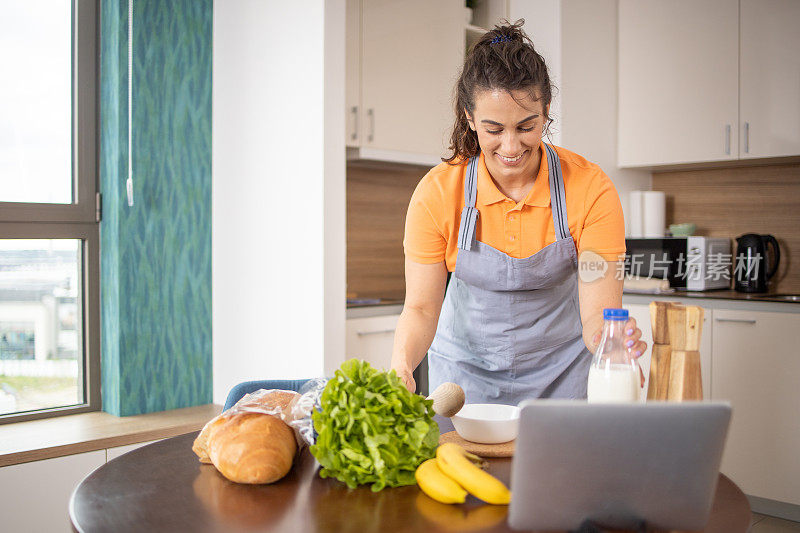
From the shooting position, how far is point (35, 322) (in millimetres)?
3014

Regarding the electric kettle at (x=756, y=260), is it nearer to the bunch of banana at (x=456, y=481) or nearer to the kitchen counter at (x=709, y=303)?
the kitchen counter at (x=709, y=303)

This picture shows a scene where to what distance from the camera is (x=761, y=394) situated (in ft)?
10.7

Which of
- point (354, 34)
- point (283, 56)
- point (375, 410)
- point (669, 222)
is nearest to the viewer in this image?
point (375, 410)

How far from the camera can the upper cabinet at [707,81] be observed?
11.4 ft

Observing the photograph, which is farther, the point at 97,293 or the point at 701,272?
the point at 701,272

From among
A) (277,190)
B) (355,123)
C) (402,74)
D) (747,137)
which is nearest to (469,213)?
(277,190)

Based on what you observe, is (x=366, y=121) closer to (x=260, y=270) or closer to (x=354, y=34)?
(x=354, y=34)

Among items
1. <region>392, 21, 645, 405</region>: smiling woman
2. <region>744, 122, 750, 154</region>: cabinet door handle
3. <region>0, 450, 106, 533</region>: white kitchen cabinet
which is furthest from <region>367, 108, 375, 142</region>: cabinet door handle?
<region>744, 122, 750, 154</region>: cabinet door handle

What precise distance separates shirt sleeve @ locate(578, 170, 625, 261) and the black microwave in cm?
205

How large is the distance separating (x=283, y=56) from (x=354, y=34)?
1.37 feet

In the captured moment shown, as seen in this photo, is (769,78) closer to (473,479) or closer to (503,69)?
(503,69)

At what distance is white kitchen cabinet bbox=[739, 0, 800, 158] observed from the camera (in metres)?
3.44

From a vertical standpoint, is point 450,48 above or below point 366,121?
above

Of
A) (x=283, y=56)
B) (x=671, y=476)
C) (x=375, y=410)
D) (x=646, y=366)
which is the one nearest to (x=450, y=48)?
(x=283, y=56)
